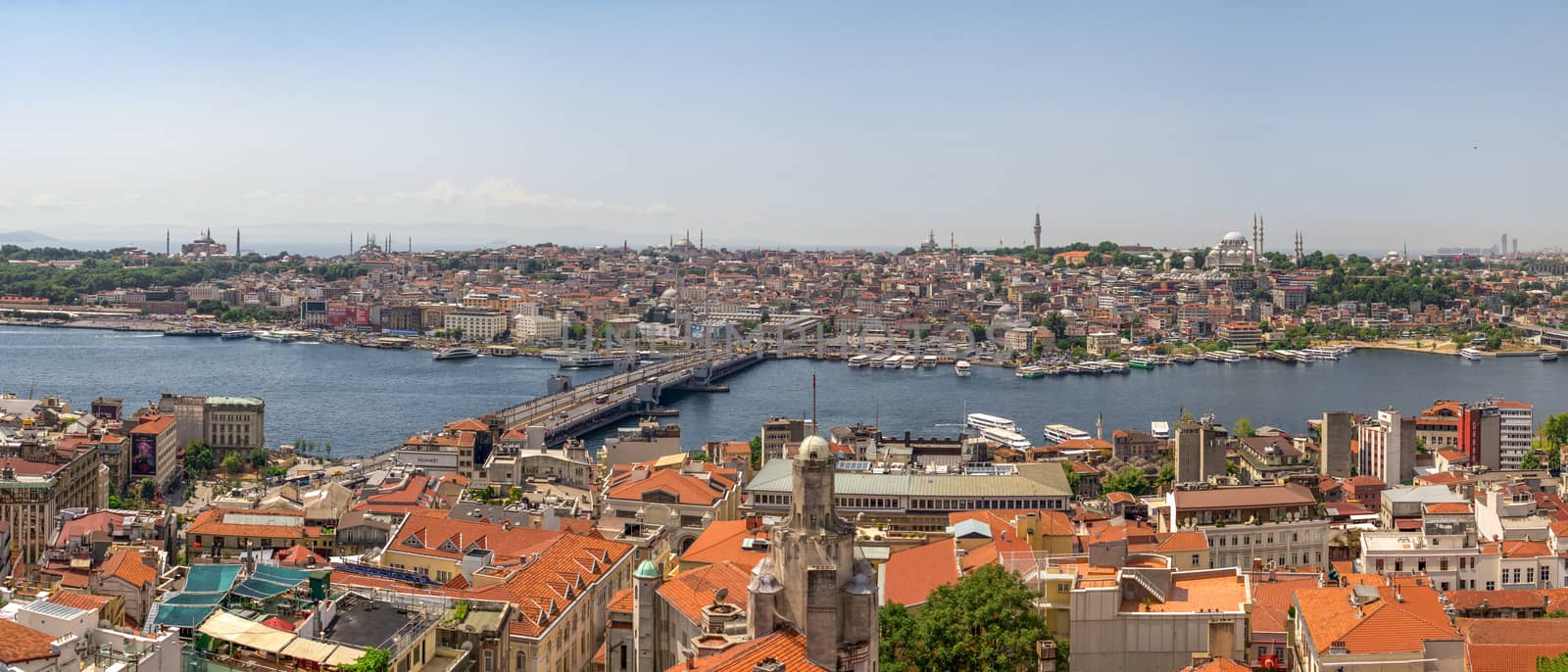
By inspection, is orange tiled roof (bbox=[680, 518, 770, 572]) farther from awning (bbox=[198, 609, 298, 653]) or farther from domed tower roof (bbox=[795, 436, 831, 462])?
domed tower roof (bbox=[795, 436, 831, 462])

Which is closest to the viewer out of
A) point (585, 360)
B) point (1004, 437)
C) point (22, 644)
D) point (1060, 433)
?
point (22, 644)

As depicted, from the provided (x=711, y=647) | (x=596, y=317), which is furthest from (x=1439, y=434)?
(x=596, y=317)

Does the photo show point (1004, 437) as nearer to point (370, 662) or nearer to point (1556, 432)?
point (1556, 432)

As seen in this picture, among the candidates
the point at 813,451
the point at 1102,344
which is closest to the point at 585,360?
the point at 1102,344

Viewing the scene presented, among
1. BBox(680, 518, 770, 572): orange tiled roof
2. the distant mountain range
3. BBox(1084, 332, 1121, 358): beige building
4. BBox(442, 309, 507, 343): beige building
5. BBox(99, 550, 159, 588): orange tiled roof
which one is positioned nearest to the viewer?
BBox(99, 550, 159, 588): orange tiled roof

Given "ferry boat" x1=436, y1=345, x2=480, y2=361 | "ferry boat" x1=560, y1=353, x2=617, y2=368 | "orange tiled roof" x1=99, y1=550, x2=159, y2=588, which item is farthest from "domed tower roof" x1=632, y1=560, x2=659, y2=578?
"ferry boat" x1=436, y1=345, x2=480, y2=361

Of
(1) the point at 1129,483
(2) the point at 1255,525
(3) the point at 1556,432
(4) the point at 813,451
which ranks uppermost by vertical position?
(4) the point at 813,451
